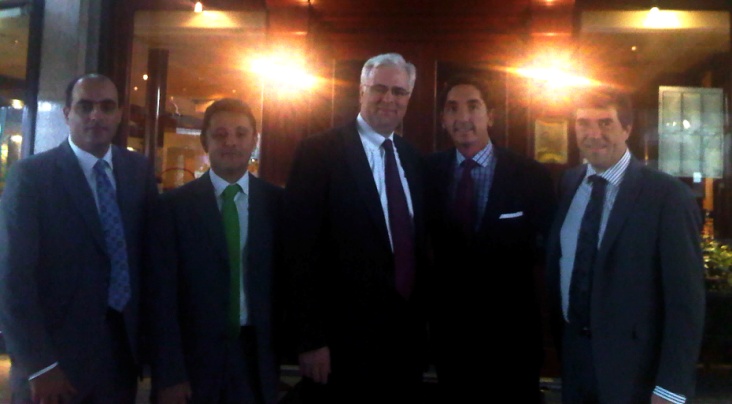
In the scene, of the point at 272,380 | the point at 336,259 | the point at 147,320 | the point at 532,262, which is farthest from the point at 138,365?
the point at 532,262

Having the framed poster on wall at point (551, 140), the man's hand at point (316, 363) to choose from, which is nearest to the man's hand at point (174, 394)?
the man's hand at point (316, 363)

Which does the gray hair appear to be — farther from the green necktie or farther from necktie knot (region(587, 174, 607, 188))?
necktie knot (region(587, 174, 607, 188))

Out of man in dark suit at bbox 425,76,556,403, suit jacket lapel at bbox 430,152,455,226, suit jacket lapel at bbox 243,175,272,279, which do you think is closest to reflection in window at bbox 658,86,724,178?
man in dark suit at bbox 425,76,556,403

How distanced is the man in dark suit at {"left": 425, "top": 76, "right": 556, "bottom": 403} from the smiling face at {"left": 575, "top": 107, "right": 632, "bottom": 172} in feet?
1.31

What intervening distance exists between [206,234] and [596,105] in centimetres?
181

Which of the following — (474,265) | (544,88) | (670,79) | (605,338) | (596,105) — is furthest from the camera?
(670,79)

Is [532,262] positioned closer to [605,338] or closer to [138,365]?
[605,338]

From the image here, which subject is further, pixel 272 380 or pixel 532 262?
pixel 532 262

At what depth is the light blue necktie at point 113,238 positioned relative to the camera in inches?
110

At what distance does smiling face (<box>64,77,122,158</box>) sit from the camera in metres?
2.89

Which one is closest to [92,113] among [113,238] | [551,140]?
[113,238]

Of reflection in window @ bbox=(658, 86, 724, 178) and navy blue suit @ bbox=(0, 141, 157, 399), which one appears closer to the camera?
navy blue suit @ bbox=(0, 141, 157, 399)

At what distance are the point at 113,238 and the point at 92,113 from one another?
0.58m

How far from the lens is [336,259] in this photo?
278 centimetres
